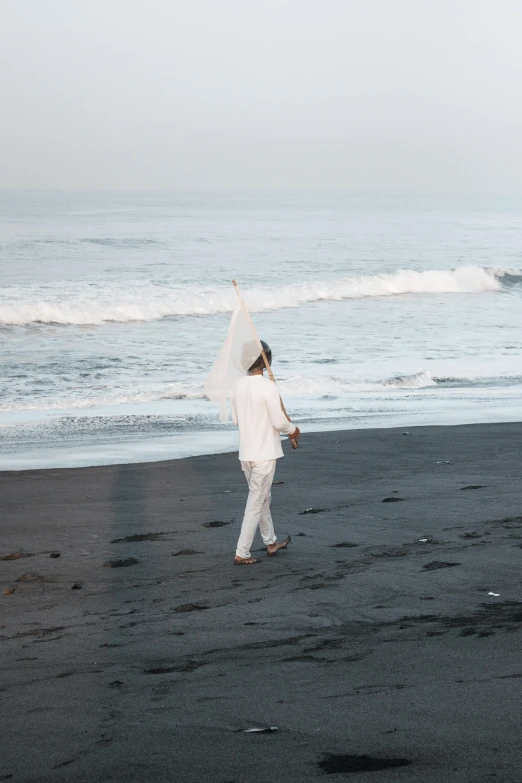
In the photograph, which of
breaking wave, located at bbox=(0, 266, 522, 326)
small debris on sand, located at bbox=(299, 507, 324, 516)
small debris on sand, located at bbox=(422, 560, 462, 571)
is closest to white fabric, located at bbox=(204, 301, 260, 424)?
small debris on sand, located at bbox=(422, 560, 462, 571)

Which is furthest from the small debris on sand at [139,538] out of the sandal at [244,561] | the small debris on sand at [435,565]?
the small debris on sand at [435,565]

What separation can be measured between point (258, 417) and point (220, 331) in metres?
20.9

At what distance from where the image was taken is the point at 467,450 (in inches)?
432

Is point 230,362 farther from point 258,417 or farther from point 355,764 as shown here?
point 355,764

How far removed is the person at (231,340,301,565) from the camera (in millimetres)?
6559

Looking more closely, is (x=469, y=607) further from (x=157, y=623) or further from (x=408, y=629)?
(x=157, y=623)

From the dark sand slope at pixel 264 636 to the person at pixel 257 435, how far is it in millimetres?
258

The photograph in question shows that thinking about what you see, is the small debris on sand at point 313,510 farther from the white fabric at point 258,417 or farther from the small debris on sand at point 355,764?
the small debris on sand at point 355,764

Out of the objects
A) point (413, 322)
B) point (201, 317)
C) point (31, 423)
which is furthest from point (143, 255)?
point (31, 423)

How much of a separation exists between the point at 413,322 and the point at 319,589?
24411 mm

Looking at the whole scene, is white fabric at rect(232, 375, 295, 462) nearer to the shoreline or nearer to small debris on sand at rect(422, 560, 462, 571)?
small debris on sand at rect(422, 560, 462, 571)

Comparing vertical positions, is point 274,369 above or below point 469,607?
below

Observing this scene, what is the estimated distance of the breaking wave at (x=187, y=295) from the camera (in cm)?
2917

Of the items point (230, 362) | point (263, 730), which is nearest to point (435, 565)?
point (230, 362)
